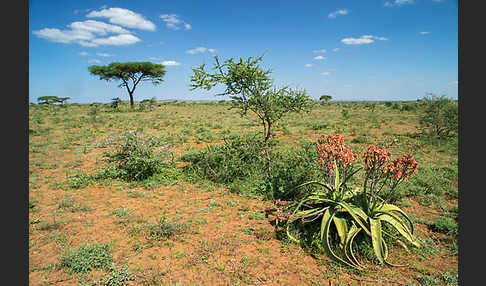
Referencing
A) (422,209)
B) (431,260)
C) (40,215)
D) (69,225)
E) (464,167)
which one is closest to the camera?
(464,167)

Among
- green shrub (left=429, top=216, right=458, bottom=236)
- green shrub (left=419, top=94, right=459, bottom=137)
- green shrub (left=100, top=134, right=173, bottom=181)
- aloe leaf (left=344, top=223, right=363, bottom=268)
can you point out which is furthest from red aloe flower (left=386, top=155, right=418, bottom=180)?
green shrub (left=419, top=94, right=459, bottom=137)

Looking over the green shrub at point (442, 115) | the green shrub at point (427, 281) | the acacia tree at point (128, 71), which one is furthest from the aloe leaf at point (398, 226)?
the acacia tree at point (128, 71)

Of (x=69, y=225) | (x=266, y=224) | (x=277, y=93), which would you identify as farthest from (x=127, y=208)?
(x=277, y=93)

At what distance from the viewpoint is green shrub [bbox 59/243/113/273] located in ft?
11.0

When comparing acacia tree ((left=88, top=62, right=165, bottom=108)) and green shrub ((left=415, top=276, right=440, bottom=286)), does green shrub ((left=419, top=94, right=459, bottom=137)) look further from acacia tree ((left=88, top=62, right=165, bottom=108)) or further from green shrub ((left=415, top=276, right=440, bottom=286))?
acacia tree ((left=88, top=62, right=165, bottom=108))

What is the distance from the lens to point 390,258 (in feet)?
11.8

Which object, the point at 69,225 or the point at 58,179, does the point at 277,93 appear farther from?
the point at 58,179

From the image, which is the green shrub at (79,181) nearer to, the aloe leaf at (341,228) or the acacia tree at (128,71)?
the aloe leaf at (341,228)

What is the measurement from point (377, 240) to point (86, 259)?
14.2 ft

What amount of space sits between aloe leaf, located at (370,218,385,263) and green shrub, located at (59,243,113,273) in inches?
151

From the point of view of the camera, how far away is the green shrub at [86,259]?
334 cm

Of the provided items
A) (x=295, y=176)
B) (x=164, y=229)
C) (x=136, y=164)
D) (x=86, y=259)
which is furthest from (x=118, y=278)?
(x=136, y=164)

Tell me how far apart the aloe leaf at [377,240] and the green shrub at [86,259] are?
3841 millimetres

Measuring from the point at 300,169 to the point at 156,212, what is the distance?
11.7 feet
